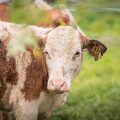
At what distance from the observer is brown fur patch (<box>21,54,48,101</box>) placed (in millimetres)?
3182

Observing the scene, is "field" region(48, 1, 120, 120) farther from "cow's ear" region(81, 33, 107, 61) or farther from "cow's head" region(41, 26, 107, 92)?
"cow's head" region(41, 26, 107, 92)

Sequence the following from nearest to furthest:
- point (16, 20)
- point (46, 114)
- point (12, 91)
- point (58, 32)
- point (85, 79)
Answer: point (16, 20), point (58, 32), point (12, 91), point (46, 114), point (85, 79)

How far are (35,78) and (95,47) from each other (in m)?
0.85

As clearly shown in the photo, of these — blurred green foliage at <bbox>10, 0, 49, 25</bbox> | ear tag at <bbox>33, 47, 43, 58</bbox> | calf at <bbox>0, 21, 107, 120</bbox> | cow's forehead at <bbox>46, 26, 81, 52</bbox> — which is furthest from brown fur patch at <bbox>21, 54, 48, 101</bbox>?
blurred green foliage at <bbox>10, 0, 49, 25</bbox>

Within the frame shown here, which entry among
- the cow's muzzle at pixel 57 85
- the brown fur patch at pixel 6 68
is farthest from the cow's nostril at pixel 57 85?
the brown fur patch at pixel 6 68

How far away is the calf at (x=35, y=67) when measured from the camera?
9.62 ft

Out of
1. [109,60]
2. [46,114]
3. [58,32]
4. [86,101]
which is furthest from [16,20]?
[109,60]

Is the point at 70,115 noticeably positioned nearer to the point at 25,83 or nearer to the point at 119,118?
the point at 119,118

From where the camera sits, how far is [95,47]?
327 cm

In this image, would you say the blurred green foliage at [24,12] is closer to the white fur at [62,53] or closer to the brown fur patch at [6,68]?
the white fur at [62,53]

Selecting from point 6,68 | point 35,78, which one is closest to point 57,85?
point 35,78

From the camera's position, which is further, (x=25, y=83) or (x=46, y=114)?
(x=46, y=114)

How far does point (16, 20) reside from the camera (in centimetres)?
77

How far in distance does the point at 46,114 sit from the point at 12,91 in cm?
70
